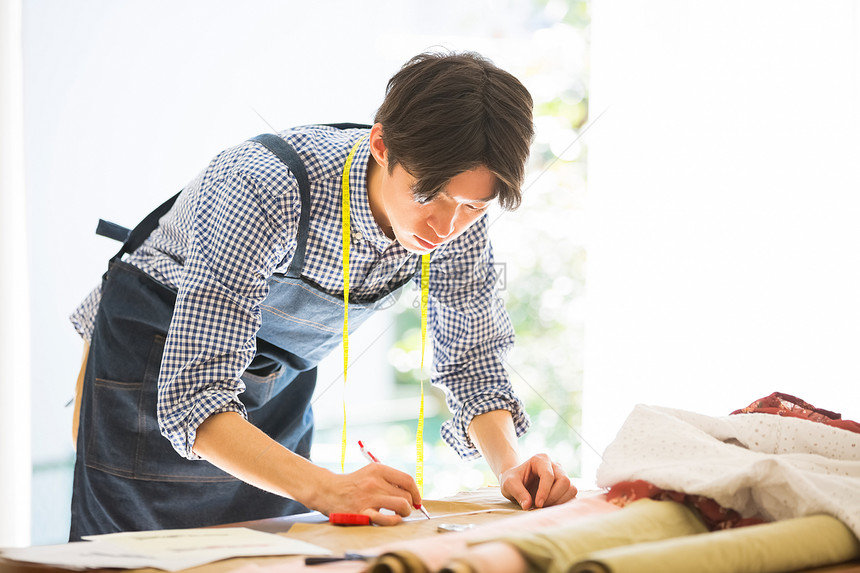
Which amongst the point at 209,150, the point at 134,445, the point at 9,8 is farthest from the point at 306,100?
the point at 134,445

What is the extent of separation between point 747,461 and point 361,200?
0.77 metres

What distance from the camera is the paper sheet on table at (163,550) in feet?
2.72

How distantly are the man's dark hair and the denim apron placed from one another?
0.25m

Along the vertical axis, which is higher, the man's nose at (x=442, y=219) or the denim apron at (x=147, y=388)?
the man's nose at (x=442, y=219)

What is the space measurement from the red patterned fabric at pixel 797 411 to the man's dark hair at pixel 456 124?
1.61ft

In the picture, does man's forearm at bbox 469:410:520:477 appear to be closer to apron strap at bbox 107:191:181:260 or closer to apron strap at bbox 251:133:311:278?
apron strap at bbox 251:133:311:278

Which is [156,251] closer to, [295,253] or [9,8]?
[295,253]

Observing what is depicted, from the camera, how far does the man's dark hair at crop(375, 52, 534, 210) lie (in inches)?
47.5

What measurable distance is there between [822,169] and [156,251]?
1.95 metres

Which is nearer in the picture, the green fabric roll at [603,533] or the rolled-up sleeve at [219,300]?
the green fabric roll at [603,533]

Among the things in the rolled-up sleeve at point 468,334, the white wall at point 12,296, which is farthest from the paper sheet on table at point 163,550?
the white wall at point 12,296

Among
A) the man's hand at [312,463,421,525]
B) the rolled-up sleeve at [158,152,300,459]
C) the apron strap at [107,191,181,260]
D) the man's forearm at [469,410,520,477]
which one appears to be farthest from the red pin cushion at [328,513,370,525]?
the apron strap at [107,191,181,260]

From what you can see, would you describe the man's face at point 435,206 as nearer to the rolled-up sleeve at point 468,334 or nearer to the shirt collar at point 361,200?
the shirt collar at point 361,200

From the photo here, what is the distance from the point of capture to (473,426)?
1540 millimetres
